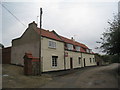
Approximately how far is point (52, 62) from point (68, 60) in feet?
17.6

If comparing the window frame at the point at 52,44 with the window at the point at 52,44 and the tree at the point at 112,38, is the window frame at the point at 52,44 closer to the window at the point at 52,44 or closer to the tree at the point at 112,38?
the window at the point at 52,44

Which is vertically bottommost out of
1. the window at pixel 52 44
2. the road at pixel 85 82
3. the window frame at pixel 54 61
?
the road at pixel 85 82

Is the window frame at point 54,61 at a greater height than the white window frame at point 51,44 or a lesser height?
lesser

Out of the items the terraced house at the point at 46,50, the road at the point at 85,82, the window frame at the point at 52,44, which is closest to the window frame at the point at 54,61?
the terraced house at the point at 46,50

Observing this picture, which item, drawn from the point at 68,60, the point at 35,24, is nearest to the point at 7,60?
the point at 35,24

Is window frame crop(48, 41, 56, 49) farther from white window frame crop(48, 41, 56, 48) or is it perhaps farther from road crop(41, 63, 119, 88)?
road crop(41, 63, 119, 88)

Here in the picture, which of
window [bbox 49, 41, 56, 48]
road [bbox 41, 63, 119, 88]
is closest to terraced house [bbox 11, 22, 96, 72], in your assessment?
window [bbox 49, 41, 56, 48]

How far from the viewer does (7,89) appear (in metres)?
9.08

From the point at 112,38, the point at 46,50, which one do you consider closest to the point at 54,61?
the point at 46,50

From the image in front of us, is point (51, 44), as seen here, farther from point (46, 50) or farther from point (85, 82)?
point (85, 82)

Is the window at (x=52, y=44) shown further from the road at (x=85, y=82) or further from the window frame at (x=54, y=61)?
the road at (x=85, y=82)

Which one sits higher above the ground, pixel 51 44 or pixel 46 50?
pixel 51 44

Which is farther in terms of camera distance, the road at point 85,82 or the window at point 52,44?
the window at point 52,44

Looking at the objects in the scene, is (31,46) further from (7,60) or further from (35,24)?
(7,60)
